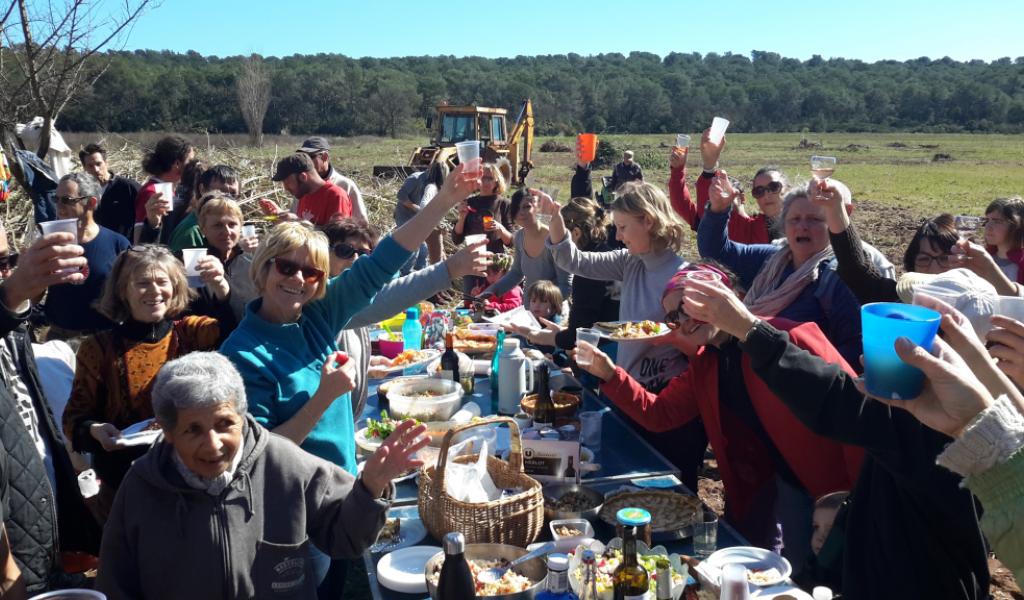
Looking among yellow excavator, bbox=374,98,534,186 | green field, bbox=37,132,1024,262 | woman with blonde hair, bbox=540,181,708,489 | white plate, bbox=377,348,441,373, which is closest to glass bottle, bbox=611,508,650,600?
woman with blonde hair, bbox=540,181,708,489

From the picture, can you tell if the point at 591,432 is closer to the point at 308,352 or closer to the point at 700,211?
the point at 308,352

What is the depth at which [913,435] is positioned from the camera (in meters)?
1.98

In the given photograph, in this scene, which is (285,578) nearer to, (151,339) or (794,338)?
(151,339)

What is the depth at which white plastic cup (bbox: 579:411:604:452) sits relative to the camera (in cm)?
339

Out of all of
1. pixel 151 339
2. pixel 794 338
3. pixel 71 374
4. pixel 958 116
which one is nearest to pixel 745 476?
pixel 794 338

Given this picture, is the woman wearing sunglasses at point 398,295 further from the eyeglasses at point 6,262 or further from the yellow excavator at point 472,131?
the yellow excavator at point 472,131

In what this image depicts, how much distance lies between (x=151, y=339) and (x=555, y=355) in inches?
94.7

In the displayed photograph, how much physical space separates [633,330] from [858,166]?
38.9 meters

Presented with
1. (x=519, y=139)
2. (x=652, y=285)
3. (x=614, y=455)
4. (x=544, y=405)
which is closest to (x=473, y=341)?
(x=652, y=285)

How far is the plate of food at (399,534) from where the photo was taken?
2.58 metres

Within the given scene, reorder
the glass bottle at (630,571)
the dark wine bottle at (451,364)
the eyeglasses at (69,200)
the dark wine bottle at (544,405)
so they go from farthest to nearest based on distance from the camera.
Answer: the eyeglasses at (69,200)
the dark wine bottle at (451,364)
the dark wine bottle at (544,405)
the glass bottle at (630,571)

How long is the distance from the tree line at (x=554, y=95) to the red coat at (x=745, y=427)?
36017mm

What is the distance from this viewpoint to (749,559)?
2387 millimetres

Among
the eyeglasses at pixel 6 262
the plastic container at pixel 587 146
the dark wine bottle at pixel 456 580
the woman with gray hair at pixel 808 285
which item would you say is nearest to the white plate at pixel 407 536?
the dark wine bottle at pixel 456 580
